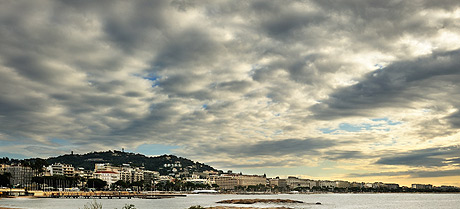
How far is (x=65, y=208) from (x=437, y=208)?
10814 cm

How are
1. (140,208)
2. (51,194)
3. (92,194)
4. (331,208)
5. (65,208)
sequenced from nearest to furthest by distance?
(65,208)
(140,208)
(331,208)
(51,194)
(92,194)

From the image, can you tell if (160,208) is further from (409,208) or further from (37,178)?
(37,178)

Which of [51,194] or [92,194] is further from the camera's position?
[92,194]

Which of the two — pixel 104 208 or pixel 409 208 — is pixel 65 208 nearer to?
pixel 104 208

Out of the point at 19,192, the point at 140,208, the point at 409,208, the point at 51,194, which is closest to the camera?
the point at 140,208

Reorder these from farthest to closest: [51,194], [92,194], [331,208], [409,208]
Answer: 1. [92,194]
2. [51,194]
3. [409,208]
4. [331,208]

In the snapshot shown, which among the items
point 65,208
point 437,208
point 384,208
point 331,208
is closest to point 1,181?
point 65,208

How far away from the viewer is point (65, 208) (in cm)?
9800

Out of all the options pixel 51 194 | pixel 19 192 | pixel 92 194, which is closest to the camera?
pixel 19 192

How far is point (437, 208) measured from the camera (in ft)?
423

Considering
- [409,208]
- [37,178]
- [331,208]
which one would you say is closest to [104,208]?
[331,208]

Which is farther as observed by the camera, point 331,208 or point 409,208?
point 409,208

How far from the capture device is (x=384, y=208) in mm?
124125

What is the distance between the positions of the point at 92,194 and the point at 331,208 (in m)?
117
